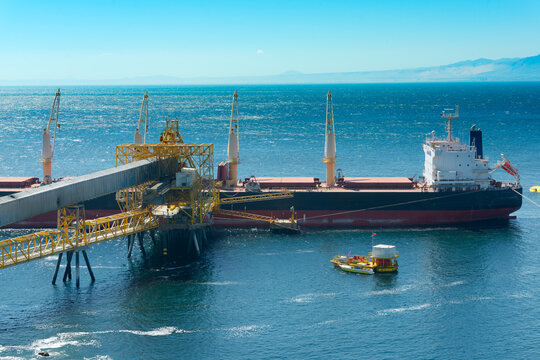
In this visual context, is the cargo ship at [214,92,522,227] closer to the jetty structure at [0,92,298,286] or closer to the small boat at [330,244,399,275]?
the jetty structure at [0,92,298,286]

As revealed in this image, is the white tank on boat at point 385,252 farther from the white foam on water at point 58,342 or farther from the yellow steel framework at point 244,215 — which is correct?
the white foam on water at point 58,342

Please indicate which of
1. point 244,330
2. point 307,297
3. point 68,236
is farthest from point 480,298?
point 68,236

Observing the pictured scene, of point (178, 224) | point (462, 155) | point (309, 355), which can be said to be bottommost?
point (309, 355)

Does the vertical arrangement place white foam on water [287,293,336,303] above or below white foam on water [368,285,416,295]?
below

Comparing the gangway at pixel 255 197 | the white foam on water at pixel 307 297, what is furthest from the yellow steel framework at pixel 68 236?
the white foam on water at pixel 307 297

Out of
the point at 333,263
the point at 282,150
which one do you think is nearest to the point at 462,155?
the point at 333,263

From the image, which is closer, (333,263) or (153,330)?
(153,330)

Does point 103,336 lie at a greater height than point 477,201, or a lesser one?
lesser

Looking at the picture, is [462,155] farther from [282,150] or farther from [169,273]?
[282,150]

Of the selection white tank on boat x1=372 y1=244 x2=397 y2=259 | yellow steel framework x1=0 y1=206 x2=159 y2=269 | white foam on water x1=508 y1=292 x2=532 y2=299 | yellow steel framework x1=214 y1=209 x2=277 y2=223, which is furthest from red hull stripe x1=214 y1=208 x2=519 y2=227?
white foam on water x1=508 y1=292 x2=532 y2=299
